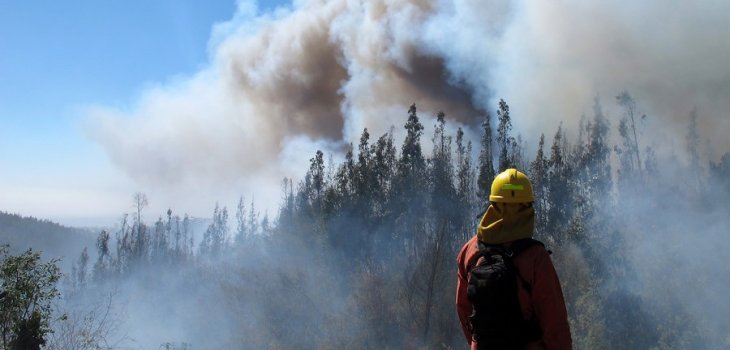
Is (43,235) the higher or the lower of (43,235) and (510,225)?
the higher

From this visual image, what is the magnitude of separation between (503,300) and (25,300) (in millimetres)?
8637

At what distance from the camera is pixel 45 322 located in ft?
26.5

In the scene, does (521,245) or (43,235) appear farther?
(43,235)

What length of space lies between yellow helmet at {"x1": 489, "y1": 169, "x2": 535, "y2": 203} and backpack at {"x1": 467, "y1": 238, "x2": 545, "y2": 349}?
0.20 meters

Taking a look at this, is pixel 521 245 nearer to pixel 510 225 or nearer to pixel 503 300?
pixel 510 225

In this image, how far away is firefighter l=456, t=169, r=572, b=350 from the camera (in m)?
2.14

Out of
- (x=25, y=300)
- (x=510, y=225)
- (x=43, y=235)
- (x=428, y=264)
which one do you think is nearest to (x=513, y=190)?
(x=510, y=225)

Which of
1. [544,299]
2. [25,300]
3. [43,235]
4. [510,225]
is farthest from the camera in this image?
[43,235]

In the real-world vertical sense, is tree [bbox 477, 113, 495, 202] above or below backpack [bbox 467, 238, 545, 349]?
above

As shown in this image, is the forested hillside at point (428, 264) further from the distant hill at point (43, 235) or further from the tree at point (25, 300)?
the distant hill at point (43, 235)

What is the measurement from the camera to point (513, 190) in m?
2.32

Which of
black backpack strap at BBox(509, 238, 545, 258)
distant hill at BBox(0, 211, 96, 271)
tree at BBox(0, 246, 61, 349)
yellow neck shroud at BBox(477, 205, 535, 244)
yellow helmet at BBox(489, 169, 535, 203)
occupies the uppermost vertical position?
distant hill at BBox(0, 211, 96, 271)

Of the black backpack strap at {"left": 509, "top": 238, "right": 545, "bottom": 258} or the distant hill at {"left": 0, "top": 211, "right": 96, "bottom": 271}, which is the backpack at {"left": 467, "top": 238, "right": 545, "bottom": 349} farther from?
the distant hill at {"left": 0, "top": 211, "right": 96, "bottom": 271}

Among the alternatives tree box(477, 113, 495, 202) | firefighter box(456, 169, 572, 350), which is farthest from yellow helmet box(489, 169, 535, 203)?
tree box(477, 113, 495, 202)
